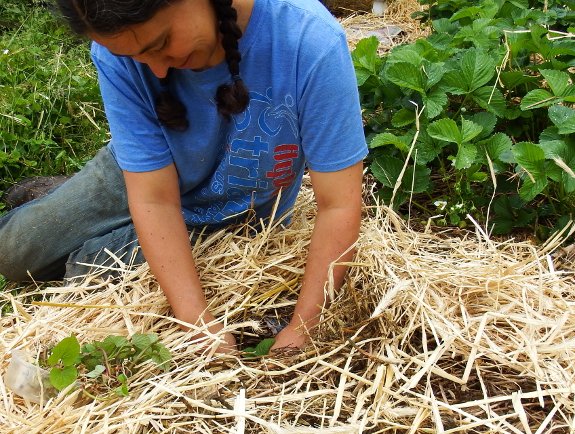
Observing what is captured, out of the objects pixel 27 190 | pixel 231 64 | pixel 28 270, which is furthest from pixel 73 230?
pixel 231 64

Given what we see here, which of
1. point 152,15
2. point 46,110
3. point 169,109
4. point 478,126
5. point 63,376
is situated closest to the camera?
point 152,15

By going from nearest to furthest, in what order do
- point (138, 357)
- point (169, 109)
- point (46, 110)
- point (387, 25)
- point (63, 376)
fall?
point (63, 376), point (138, 357), point (169, 109), point (46, 110), point (387, 25)

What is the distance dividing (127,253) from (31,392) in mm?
675

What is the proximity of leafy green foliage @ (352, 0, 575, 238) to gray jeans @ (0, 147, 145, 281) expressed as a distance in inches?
35.2

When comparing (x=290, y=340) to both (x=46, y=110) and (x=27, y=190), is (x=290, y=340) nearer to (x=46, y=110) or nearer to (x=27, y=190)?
(x=27, y=190)

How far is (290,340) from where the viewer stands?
1.42 metres

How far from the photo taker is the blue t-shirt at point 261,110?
128 cm

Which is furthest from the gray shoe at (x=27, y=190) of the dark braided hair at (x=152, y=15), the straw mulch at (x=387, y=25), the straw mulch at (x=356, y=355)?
the straw mulch at (x=387, y=25)

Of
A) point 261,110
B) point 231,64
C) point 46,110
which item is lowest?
point 46,110

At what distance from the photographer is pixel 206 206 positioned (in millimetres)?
1757

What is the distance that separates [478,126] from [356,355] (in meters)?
0.92

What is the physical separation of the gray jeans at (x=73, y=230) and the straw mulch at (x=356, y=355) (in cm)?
16

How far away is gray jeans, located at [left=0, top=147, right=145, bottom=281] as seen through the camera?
1822mm

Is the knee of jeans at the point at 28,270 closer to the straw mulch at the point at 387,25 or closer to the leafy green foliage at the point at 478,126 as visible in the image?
the leafy green foliage at the point at 478,126
